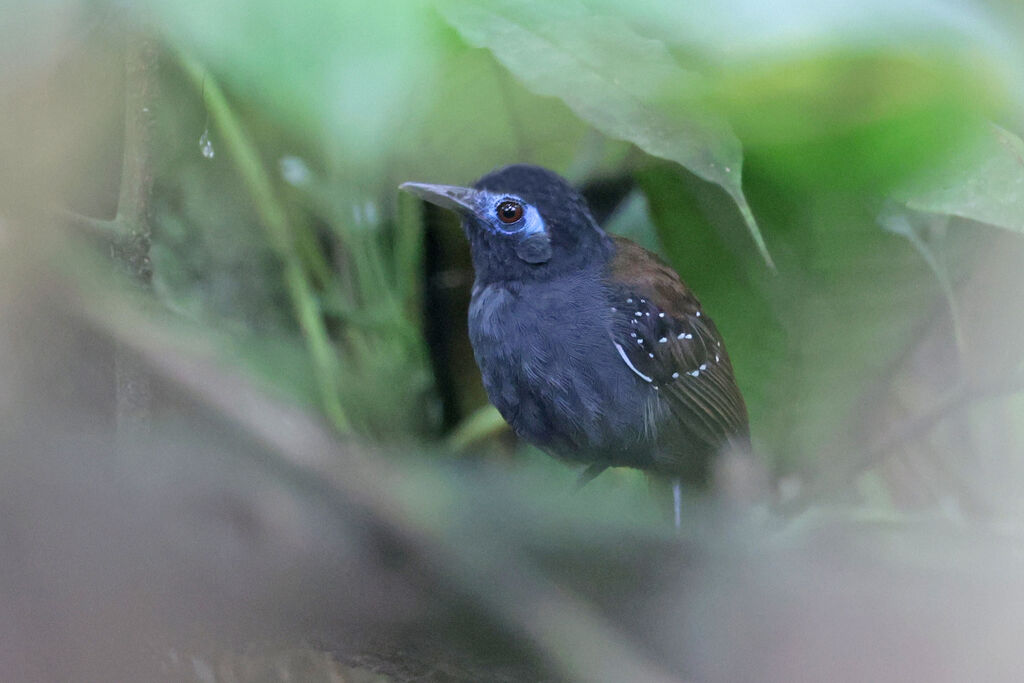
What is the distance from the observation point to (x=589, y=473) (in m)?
0.72

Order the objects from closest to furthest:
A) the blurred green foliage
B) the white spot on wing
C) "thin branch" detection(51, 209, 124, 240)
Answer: the blurred green foliage
"thin branch" detection(51, 209, 124, 240)
the white spot on wing

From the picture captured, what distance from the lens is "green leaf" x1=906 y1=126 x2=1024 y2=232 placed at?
0.54m

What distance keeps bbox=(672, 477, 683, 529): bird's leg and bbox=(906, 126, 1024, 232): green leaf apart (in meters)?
0.31

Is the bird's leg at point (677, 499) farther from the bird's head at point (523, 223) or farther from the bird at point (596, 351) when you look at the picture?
the bird's head at point (523, 223)

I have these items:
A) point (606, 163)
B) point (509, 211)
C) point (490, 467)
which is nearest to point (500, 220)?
point (509, 211)

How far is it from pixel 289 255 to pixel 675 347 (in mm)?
398

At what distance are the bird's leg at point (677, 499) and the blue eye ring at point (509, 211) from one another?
28 centimetres

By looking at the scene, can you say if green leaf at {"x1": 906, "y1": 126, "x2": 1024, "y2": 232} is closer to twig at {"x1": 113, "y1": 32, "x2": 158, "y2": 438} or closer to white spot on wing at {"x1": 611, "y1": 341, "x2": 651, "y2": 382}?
white spot on wing at {"x1": 611, "y1": 341, "x2": 651, "y2": 382}

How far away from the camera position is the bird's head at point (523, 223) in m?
0.61

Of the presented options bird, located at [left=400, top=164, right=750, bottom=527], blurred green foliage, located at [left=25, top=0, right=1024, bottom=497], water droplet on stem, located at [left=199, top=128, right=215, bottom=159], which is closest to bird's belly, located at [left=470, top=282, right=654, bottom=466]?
bird, located at [left=400, top=164, right=750, bottom=527]

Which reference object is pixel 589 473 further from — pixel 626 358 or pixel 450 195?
pixel 450 195

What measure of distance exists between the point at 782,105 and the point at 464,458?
1.43 ft

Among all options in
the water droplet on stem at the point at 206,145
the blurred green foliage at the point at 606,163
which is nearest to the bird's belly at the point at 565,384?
the blurred green foliage at the point at 606,163

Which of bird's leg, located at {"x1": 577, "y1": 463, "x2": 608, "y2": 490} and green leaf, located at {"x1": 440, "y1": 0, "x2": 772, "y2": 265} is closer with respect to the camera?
green leaf, located at {"x1": 440, "y1": 0, "x2": 772, "y2": 265}
